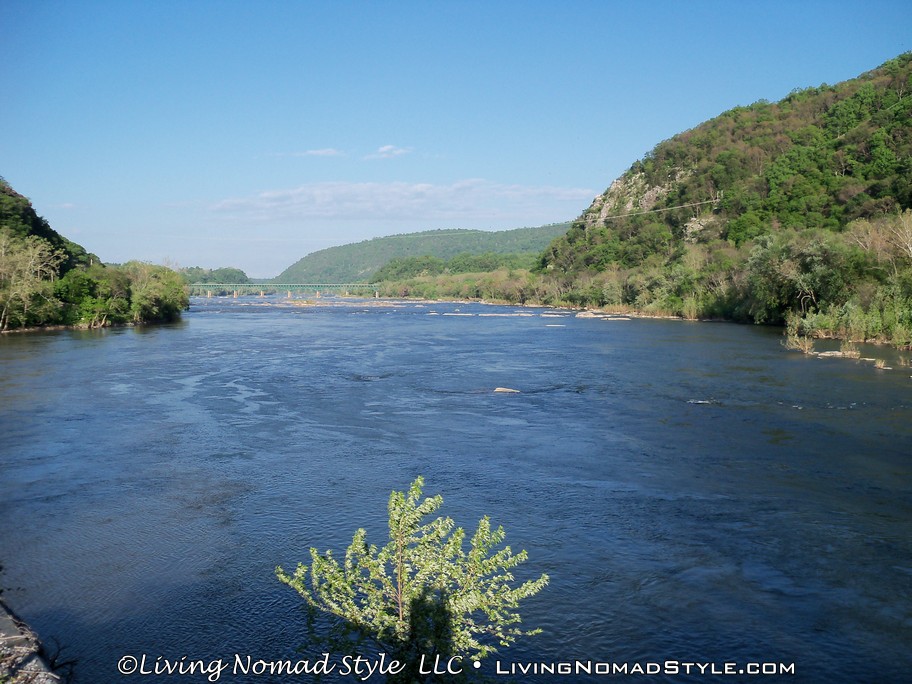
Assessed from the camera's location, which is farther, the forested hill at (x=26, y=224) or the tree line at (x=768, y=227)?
the forested hill at (x=26, y=224)

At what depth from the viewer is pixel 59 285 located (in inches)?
2510

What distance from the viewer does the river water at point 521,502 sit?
32.4 feet

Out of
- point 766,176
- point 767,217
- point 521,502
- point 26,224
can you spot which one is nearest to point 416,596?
point 521,502

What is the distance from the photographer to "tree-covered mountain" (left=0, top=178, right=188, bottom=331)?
5766cm

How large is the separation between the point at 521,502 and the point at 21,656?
9.51 metres

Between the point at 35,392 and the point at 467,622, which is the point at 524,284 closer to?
the point at 35,392

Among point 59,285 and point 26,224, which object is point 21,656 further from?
point 26,224

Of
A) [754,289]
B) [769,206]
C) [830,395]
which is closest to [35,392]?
[830,395]

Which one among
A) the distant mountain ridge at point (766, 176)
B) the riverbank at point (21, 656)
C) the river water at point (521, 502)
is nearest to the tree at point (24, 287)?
the river water at point (521, 502)

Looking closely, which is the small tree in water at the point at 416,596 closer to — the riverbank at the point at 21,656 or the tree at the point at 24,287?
the riverbank at the point at 21,656

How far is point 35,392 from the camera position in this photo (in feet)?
95.7

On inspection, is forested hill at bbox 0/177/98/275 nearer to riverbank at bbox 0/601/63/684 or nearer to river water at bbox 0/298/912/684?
river water at bbox 0/298/912/684

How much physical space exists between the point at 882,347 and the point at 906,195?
111ft

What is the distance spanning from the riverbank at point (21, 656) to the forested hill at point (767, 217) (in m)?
44.0
